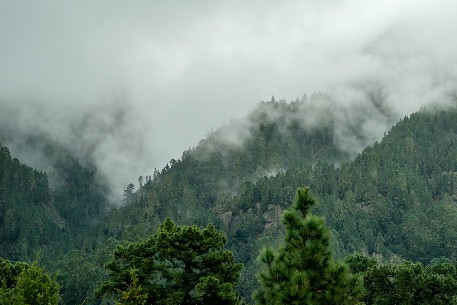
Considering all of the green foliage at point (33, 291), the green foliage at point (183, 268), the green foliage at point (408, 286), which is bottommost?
the green foliage at point (33, 291)

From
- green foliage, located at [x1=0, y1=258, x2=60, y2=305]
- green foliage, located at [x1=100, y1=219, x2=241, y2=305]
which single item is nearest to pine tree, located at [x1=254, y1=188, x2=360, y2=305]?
green foliage, located at [x1=0, y1=258, x2=60, y2=305]

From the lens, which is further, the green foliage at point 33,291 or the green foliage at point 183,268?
the green foliage at point 183,268

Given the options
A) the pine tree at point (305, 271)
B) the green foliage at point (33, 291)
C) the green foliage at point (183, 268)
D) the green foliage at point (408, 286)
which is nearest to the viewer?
the pine tree at point (305, 271)

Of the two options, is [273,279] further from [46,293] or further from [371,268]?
[371,268]

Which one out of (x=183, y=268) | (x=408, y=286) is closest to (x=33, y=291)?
(x=183, y=268)

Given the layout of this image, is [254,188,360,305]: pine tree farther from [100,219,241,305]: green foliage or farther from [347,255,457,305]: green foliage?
[347,255,457,305]: green foliage

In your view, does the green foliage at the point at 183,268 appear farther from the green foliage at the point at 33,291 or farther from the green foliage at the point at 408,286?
the green foliage at the point at 408,286

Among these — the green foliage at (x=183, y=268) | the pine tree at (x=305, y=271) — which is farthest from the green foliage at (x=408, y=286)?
the pine tree at (x=305, y=271)

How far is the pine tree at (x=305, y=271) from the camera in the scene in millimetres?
25391

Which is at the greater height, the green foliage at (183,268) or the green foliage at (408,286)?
the green foliage at (408,286)

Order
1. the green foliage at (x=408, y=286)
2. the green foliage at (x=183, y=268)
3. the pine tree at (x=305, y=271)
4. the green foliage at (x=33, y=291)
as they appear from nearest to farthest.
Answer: the pine tree at (x=305, y=271), the green foliage at (x=33, y=291), the green foliage at (x=183, y=268), the green foliage at (x=408, y=286)

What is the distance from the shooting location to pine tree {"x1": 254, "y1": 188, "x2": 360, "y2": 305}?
83.3ft

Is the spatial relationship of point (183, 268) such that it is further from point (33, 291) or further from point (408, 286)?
point (408, 286)

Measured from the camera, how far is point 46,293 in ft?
108
